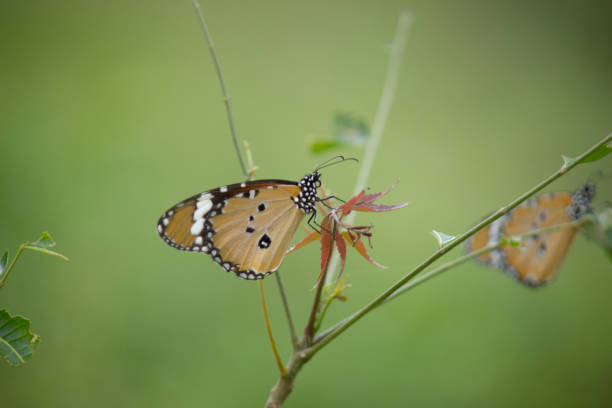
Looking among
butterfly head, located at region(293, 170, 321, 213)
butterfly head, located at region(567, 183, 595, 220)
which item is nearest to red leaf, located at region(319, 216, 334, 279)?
butterfly head, located at region(293, 170, 321, 213)

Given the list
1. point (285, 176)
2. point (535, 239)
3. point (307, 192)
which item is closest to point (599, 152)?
point (535, 239)

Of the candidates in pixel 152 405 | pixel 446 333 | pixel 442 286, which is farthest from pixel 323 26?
pixel 152 405

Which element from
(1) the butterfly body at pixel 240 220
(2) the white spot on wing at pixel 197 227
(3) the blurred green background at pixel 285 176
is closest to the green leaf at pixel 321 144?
(1) the butterfly body at pixel 240 220

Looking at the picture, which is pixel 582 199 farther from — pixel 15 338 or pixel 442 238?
pixel 15 338

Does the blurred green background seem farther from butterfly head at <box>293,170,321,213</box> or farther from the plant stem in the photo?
the plant stem

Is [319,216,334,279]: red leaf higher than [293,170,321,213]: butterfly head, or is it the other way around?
[293,170,321,213]: butterfly head

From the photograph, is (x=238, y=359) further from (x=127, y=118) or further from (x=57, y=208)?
(x=127, y=118)

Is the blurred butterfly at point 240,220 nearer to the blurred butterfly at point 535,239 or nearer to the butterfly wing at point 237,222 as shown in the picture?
the butterfly wing at point 237,222
